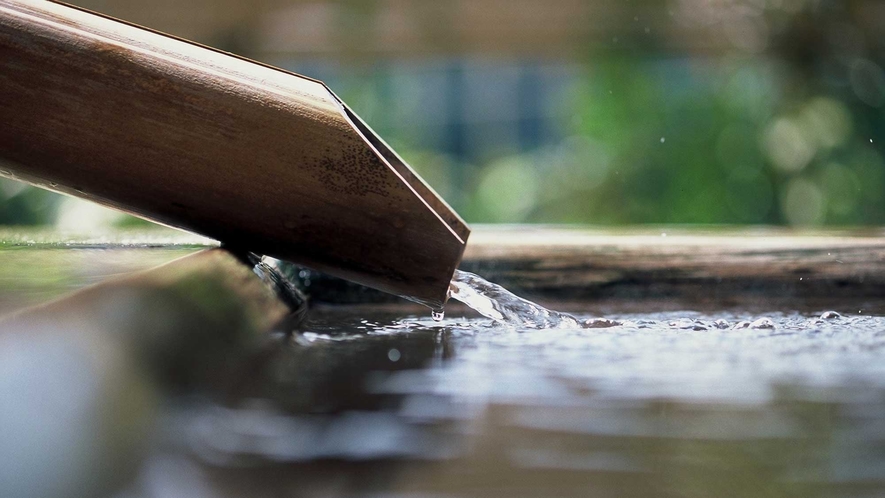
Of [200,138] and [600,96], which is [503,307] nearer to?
[200,138]

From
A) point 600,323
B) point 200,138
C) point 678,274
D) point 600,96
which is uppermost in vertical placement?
point 600,96

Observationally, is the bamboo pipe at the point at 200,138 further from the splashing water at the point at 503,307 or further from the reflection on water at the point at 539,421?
the splashing water at the point at 503,307

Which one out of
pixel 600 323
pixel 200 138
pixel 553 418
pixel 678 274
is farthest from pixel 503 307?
pixel 553 418

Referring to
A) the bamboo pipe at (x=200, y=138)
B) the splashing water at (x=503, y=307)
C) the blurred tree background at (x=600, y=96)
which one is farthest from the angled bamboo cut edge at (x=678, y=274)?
the blurred tree background at (x=600, y=96)

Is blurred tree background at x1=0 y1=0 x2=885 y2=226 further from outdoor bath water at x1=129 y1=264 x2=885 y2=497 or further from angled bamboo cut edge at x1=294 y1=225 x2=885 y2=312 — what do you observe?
outdoor bath water at x1=129 y1=264 x2=885 y2=497

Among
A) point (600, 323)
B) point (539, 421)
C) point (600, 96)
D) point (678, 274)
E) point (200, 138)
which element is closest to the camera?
point (539, 421)

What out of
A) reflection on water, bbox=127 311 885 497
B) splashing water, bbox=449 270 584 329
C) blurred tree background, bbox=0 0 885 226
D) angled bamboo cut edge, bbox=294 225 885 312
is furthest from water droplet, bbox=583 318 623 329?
blurred tree background, bbox=0 0 885 226
